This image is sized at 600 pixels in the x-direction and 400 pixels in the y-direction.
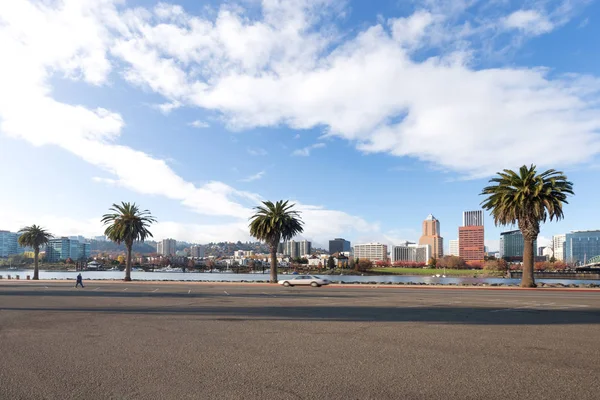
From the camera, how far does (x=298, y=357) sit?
9609 mm

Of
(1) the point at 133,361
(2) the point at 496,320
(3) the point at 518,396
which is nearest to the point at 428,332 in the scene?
(2) the point at 496,320

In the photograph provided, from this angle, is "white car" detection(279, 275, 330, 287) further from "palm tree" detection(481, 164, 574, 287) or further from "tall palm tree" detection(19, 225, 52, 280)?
"tall palm tree" detection(19, 225, 52, 280)

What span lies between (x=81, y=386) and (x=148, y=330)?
242 inches

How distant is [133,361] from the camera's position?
911cm

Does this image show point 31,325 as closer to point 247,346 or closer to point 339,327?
point 247,346

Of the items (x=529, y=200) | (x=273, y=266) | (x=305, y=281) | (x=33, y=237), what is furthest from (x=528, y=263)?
(x=33, y=237)

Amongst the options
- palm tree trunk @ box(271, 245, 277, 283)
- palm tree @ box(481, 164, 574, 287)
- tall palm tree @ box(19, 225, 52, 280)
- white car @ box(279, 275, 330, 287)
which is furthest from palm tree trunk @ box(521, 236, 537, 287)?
tall palm tree @ box(19, 225, 52, 280)

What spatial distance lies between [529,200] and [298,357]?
38.7 metres

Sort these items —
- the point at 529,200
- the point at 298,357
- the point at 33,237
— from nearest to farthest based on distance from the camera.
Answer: the point at 298,357 → the point at 529,200 → the point at 33,237

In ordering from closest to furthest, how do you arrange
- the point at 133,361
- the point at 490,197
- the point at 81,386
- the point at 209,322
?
the point at 81,386, the point at 133,361, the point at 209,322, the point at 490,197

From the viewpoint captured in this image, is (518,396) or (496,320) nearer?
(518,396)

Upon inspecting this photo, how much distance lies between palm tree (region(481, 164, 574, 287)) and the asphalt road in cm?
2647

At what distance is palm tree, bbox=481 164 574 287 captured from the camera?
40.8 metres

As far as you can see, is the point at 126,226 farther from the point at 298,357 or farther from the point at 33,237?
the point at 298,357
